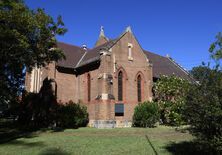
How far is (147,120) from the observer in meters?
28.2

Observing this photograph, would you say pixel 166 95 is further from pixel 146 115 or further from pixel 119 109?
pixel 119 109

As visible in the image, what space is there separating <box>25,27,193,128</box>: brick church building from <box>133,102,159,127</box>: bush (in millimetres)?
1185

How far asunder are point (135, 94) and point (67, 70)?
9001mm

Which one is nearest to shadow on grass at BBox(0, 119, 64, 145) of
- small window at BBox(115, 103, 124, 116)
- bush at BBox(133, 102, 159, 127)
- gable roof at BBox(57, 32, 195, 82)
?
small window at BBox(115, 103, 124, 116)

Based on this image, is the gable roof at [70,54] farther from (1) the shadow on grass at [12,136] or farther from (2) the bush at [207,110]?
(2) the bush at [207,110]

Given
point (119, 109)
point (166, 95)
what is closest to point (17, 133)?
point (119, 109)

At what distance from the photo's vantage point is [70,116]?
2666cm

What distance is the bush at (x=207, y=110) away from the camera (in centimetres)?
920

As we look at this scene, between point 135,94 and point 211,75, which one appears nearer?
point 211,75

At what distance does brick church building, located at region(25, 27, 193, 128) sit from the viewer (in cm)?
2786

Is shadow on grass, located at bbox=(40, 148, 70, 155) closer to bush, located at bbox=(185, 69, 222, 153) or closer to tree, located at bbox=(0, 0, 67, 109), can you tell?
bush, located at bbox=(185, 69, 222, 153)

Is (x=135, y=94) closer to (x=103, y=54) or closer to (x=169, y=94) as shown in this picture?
(x=169, y=94)

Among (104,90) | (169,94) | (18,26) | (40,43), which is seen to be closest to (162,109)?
(169,94)

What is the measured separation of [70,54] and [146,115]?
13.4 metres
